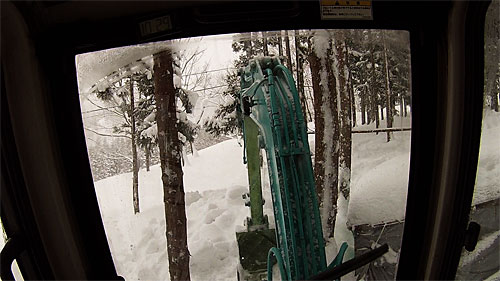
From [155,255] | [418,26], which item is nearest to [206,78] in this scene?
[155,255]

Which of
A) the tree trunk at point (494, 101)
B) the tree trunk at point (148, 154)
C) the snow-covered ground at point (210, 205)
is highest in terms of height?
the tree trunk at point (494, 101)

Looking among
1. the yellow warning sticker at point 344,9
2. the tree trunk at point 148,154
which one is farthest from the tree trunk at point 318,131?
the yellow warning sticker at point 344,9

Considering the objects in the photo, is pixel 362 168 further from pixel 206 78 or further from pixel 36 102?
pixel 36 102

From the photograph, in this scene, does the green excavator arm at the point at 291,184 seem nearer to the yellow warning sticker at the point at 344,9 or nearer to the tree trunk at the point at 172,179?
the yellow warning sticker at the point at 344,9

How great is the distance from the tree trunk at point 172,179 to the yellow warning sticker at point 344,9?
3.41 meters

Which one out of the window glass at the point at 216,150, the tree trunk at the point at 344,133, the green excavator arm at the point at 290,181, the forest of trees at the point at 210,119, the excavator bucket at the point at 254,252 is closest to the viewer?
the green excavator arm at the point at 290,181

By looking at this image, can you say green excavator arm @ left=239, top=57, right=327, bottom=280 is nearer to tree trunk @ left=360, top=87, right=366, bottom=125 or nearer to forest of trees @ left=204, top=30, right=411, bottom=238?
forest of trees @ left=204, top=30, right=411, bottom=238

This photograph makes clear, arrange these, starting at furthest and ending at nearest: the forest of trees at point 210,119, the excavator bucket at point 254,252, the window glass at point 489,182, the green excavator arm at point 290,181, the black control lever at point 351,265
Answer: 1. the forest of trees at point 210,119
2. the excavator bucket at point 254,252
3. the green excavator arm at point 290,181
4. the window glass at point 489,182
5. the black control lever at point 351,265

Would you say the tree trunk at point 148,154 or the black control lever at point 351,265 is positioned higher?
the black control lever at point 351,265

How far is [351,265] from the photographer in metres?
1.33

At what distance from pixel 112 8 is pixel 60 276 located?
897 millimetres

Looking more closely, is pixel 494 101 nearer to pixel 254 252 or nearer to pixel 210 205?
pixel 254 252

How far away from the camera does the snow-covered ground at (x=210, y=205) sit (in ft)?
10.3

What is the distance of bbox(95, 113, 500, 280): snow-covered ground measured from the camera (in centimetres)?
313
